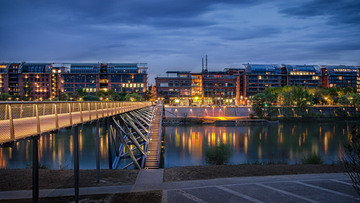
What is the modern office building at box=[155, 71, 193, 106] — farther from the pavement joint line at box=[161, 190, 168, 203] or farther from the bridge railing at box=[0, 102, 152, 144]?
the bridge railing at box=[0, 102, 152, 144]

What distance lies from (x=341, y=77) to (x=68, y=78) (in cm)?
16708

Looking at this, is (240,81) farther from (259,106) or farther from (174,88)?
(259,106)

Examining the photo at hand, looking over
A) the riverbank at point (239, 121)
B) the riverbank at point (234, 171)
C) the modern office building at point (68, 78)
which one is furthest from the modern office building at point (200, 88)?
the riverbank at point (234, 171)

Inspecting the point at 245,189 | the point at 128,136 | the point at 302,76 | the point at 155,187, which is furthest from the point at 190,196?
the point at 302,76

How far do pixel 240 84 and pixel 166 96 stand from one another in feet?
171

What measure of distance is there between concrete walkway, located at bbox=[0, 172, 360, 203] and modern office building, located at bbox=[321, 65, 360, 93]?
183 m

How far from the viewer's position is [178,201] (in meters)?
14.4

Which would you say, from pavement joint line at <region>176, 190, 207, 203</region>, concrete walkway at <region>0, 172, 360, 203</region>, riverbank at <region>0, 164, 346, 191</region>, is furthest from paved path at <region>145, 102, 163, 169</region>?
pavement joint line at <region>176, 190, 207, 203</region>

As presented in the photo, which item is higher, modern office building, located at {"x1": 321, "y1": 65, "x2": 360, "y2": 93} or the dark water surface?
modern office building, located at {"x1": 321, "y1": 65, "x2": 360, "y2": 93}

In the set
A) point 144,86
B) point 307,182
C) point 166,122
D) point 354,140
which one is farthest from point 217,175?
point 144,86

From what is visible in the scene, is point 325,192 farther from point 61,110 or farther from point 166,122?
point 166,122

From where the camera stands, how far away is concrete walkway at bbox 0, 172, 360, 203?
14.9m

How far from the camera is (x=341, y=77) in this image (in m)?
181

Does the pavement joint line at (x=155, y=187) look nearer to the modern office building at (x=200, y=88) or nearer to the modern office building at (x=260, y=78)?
the modern office building at (x=200, y=88)
